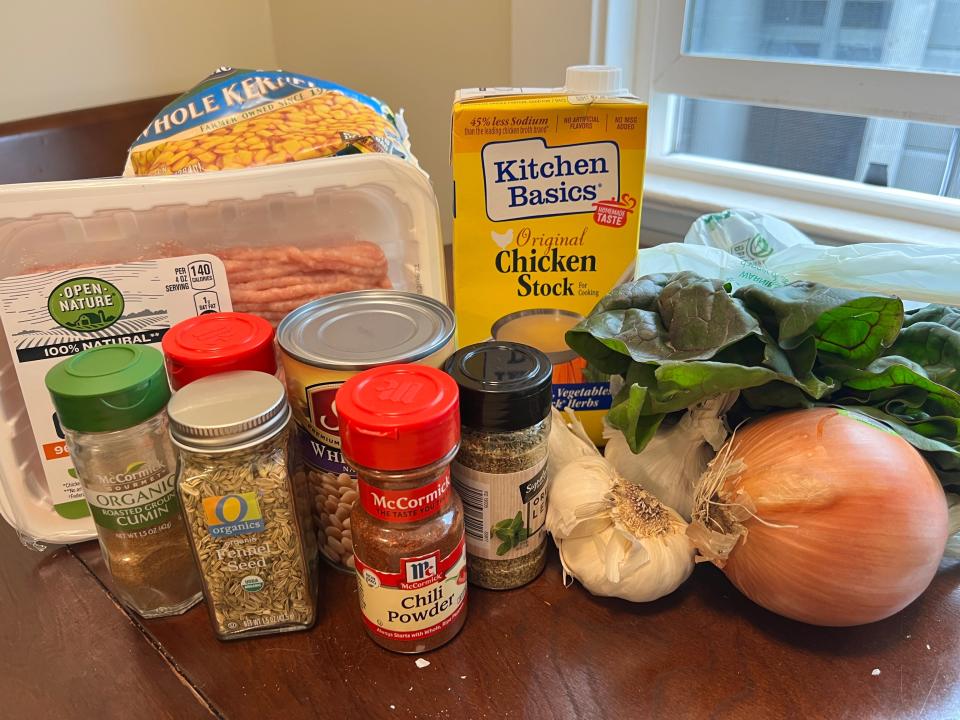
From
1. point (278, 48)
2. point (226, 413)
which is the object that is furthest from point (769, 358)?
point (278, 48)

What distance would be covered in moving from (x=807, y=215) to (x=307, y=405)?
893 mm

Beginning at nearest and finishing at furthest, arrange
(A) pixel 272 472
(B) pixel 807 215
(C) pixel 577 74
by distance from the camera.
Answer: (A) pixel 272 472 < (C) pixel 577 74 < (B) pixel 807 215

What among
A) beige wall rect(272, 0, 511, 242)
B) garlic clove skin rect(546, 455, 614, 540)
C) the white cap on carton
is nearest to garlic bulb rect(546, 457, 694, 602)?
garlic clove skin rect(546, 455, 614, 540)

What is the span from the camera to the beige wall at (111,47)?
120 cm

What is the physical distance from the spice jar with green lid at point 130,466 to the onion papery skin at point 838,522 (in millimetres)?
443

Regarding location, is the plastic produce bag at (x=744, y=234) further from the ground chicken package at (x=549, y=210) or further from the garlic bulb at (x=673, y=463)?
the garlic bulb at (x=673, y=463)

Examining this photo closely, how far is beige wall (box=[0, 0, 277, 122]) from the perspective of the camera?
1203 millimetres

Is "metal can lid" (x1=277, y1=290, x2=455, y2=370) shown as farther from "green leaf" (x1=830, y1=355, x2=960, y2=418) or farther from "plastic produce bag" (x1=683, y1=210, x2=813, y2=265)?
"plastic produce bag" (x1=683, y1=210, x2=813, y2=265)

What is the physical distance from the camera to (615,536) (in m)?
0.62

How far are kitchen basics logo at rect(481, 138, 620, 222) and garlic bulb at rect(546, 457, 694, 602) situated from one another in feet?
0.87

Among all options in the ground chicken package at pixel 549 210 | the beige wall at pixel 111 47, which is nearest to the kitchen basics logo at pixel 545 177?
the ground chicken package at pixel 549 210

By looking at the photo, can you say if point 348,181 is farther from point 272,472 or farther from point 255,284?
point 272,472

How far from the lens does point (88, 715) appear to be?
545 millimetres

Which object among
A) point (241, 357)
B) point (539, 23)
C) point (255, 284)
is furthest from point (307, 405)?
point (539, 23)
